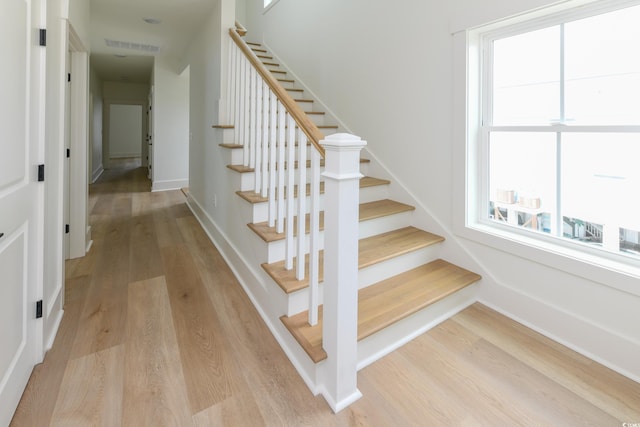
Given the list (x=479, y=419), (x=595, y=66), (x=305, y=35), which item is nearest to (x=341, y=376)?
(x=479, y=419)

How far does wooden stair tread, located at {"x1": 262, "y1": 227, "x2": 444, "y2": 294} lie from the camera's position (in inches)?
66.8

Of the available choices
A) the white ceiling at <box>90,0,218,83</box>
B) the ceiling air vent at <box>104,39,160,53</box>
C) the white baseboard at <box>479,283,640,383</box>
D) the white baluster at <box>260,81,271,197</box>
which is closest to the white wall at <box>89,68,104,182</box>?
the white ceiling at <box>90,0,218,83</box>

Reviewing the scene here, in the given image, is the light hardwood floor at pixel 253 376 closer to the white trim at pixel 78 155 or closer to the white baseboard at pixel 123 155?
the white trim at pixel 78 155

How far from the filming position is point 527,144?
200 centimetres

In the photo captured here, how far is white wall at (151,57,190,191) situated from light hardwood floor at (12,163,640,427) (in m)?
4.17

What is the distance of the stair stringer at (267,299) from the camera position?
1.50 meters

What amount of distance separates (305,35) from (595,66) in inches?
123

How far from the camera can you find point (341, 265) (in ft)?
4.22

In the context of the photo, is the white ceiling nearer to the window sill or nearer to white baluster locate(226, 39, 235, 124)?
white baluster locate(226, 39, 235, 124)

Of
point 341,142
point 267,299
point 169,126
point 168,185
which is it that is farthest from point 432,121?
point 168,185

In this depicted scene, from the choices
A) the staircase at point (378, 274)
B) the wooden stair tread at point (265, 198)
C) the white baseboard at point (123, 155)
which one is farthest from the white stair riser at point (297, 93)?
the white baseboard at point (123, 155)

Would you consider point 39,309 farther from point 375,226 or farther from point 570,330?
point 570,330

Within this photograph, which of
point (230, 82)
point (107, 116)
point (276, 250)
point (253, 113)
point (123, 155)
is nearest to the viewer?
point (276, 250)

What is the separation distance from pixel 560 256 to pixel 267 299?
1.67 metres
